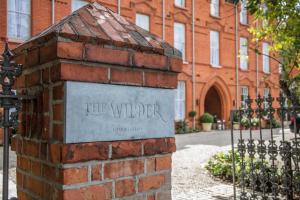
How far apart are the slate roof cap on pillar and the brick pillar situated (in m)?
0.01

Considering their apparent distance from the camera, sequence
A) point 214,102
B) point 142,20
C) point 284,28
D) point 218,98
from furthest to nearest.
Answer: point 214,102 → point 218,98 → point 142,20 → point 284,28

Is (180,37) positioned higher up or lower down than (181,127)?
higher up

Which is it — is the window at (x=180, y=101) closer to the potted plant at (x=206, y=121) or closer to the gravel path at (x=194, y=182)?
the potted plant at (x=206, y=121)

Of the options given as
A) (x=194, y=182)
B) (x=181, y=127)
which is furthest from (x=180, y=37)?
(x=194, y=182)

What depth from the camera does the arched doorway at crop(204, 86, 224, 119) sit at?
2517cm

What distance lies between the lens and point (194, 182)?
7.59 m

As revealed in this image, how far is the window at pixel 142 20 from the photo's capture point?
65.1 ft

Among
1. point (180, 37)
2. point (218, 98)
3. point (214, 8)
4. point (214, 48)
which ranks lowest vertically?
point (218, 98)

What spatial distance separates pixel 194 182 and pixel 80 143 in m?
6.37

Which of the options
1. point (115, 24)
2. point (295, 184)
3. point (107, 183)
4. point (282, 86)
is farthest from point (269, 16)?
point (107, 183)

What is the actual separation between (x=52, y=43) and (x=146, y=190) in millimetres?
854

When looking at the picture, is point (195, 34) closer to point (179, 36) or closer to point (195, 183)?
point (179, 36)

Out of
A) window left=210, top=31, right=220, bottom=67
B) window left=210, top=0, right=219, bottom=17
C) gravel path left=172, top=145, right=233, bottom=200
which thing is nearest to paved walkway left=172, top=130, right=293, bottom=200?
gravel path left=172, top=145, right=233, bottom=200

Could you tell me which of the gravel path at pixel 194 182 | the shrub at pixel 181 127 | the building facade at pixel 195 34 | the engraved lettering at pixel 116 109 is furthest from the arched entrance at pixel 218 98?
the engraved lettering at pixel 116 109
